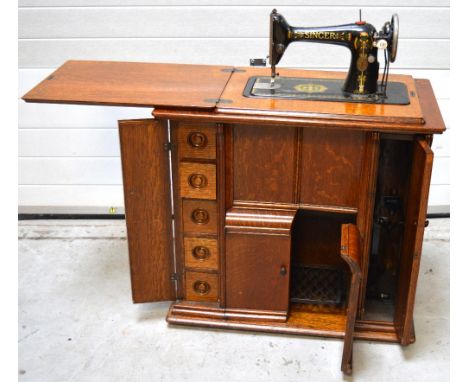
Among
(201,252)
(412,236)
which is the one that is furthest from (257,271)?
(412,236)

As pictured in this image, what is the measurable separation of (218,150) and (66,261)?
45.9 inches

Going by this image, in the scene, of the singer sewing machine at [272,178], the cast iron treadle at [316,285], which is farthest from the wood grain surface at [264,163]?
the cast iron treadle at [316,285]

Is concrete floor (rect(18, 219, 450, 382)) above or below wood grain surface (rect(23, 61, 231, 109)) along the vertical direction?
below

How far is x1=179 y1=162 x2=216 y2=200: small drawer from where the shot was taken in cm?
257

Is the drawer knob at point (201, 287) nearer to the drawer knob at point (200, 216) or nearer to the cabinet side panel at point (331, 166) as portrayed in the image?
the drawer knob at point (200, 216)

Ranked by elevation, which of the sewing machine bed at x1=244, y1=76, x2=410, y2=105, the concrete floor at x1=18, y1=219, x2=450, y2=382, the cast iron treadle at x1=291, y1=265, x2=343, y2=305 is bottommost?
the concrete floor at x1=18, y1=219, x2=450, y2=382

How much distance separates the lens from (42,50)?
3.39 m

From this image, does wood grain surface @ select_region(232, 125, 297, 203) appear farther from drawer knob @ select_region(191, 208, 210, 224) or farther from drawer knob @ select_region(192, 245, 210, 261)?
drawer knob @ select_region(192, 245, 210, 261)

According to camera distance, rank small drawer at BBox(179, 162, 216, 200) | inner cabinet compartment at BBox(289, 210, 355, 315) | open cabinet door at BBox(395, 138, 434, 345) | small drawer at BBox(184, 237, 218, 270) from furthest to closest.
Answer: inner cabinet compartment at BBox(289, 210, 355, 315) → small drawer at BBox(184, 237, 218, 270) → small drawer at BBox(179, 162, 216, 200) → open cabinet door at BBox(395, 138, 434, 345)

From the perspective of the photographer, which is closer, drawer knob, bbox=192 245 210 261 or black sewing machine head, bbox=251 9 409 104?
black sewing machine head, bbox=251 9 409 104

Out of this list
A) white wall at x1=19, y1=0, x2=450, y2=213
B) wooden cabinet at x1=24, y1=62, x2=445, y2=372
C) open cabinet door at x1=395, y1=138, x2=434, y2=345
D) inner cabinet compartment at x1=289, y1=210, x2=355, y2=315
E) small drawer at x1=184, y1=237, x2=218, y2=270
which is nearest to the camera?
open cabinet door at x1=395, y1=138, x2=434, y2=345

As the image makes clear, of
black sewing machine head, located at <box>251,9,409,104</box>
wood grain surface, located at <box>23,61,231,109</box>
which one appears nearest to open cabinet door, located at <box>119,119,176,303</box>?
wood grain surface, located at <box>23,61,231,109</box>

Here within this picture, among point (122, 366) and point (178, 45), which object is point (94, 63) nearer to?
point (178, 45)

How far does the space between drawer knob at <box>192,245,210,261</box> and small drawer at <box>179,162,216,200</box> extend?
9.3 inches
